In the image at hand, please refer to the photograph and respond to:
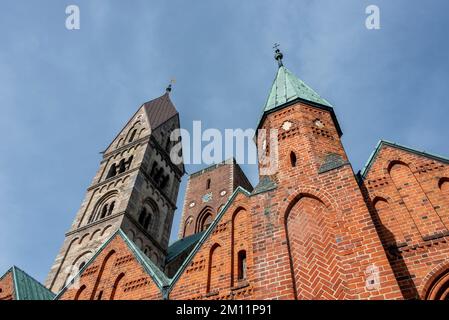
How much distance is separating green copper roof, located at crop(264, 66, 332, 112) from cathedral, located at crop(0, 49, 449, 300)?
5 centimetres

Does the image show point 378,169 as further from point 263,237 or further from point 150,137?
point 150,137

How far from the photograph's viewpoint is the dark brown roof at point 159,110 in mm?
35625

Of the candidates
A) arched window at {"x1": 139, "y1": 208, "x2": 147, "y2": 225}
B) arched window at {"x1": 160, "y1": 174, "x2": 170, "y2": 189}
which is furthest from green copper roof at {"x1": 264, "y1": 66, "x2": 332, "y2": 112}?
arched window at {"x1": 160, "y1": 174, "x2": 170, "y2": 189}

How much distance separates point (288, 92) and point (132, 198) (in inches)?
646

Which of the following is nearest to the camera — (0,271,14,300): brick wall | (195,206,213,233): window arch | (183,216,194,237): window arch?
(0,271,14,300): brick wall

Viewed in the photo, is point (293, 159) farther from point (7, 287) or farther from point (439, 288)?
point (7, 287)

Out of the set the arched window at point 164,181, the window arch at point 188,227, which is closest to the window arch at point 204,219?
the window arch at point 188,227

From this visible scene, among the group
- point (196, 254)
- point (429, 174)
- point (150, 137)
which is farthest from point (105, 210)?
point (429, 174)

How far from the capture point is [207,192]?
39.0m

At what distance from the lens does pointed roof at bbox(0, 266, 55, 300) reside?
12.8 meters

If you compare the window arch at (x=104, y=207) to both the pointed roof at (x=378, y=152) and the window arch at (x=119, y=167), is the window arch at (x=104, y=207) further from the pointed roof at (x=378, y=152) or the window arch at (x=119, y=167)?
the pointed roof at (x=378, y=152)

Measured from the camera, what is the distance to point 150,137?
103 feet

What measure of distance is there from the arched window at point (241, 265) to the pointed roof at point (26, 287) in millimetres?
8409

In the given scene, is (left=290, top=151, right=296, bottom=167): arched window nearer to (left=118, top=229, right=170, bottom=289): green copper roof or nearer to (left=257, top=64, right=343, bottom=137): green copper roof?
(left=257, top=64, right=343, bottom=137): green copper roof
